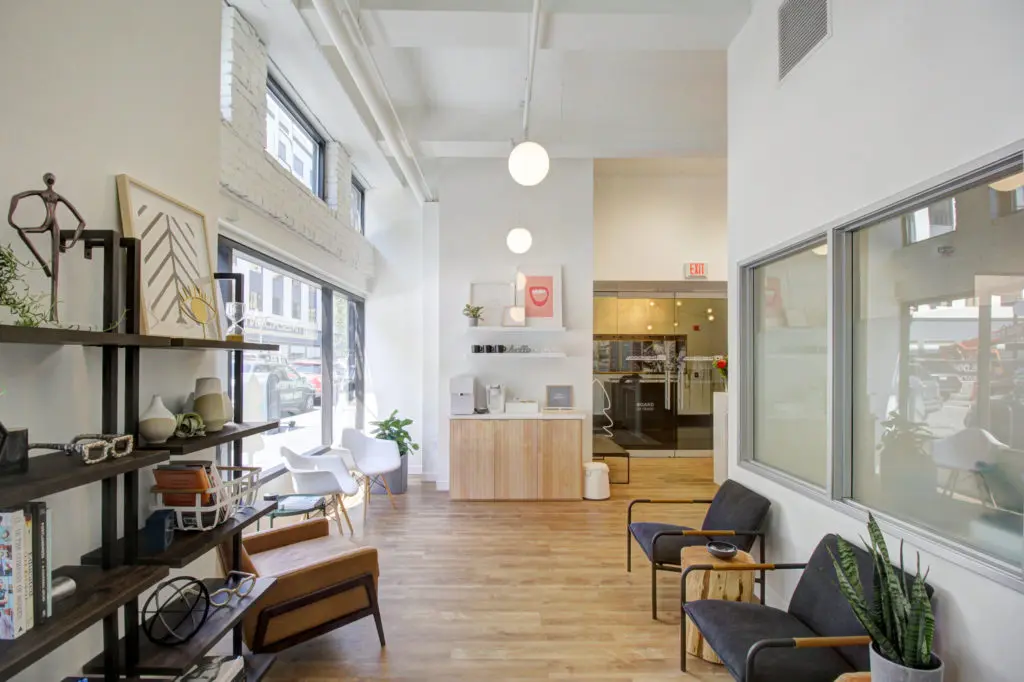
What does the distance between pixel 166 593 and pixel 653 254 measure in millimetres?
7158

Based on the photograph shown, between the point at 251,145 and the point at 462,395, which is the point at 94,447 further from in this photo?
the point at 462,395

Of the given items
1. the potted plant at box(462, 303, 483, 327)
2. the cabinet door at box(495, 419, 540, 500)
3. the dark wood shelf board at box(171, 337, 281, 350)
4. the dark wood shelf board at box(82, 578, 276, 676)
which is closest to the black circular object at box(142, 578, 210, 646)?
the dark wood shelf board at box(82, 578, 276, 676)

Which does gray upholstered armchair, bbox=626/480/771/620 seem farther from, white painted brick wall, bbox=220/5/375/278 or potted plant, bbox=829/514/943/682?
white painted brick wall, bbox=220/5/375/278

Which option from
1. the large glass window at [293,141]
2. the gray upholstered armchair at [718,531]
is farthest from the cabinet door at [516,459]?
the large glass window at [293,141]

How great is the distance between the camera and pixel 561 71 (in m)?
4.95

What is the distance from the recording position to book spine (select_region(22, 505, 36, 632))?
1355 millimetres

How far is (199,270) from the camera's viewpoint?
2430 mm

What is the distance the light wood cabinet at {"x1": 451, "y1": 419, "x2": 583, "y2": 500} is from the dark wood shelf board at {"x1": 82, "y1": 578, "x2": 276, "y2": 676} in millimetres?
3813

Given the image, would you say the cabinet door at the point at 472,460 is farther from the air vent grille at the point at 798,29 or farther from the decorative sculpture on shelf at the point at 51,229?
the decorative sculpture on shelf at the point at 51,229

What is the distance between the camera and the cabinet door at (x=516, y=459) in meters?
6.01

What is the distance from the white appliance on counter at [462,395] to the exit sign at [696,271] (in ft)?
12.5

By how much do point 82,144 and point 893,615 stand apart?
3157 mm

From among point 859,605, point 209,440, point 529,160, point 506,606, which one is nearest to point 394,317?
point 529,160

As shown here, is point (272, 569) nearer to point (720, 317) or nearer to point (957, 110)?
point (957, 110)
